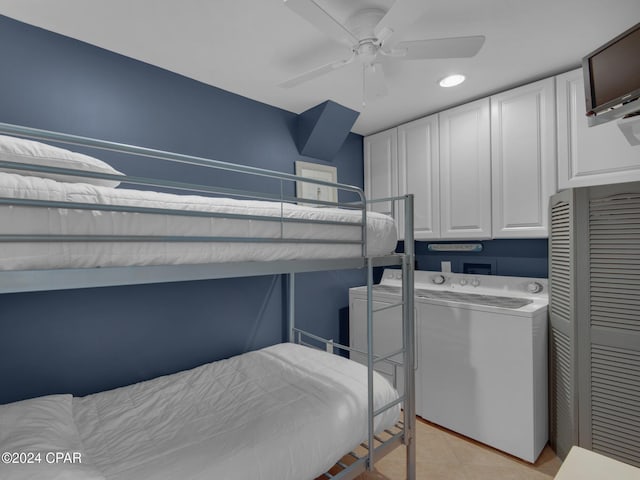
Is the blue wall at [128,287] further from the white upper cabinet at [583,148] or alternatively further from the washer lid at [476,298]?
the white upper cabinet at [583,148]

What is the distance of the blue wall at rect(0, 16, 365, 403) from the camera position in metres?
1.56

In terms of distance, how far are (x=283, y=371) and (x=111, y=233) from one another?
1331mm

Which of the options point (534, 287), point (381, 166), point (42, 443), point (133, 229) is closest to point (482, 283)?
point (534, 287)

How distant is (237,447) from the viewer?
3.73 ft

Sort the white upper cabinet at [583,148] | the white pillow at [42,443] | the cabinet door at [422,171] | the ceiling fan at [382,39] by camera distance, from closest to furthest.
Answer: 1. the white pillow at [42,443]
2. the ceiling fan at [382,39]
3. the white upper cabinet at [583,148]
4. the cabinet door at [422,171]

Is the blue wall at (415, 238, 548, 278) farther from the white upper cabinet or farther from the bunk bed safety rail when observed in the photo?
the bunk bed safety rail

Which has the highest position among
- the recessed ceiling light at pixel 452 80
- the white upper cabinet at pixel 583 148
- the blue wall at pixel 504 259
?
the recessed ceiling light at pixel 452 80

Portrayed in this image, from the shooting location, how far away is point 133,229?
2.99 ft

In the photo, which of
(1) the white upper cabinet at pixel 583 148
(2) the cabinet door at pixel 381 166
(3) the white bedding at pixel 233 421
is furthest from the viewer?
(2) the cabinet door at pixel 381 166

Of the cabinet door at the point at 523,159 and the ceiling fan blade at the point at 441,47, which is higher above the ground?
the ceiling fan blade at the point at 441,47

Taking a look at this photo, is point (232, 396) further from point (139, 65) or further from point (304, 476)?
point (139, 65)

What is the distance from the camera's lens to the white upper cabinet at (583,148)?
5.93 ft

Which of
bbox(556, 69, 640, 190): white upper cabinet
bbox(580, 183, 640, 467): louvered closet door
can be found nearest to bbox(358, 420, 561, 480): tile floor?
bbox(580, 183, 640, 467): louvered closet door

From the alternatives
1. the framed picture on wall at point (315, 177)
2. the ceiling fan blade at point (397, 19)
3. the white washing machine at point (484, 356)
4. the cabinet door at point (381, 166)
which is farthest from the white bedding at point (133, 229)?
the cabinet door at point (381, 166)
